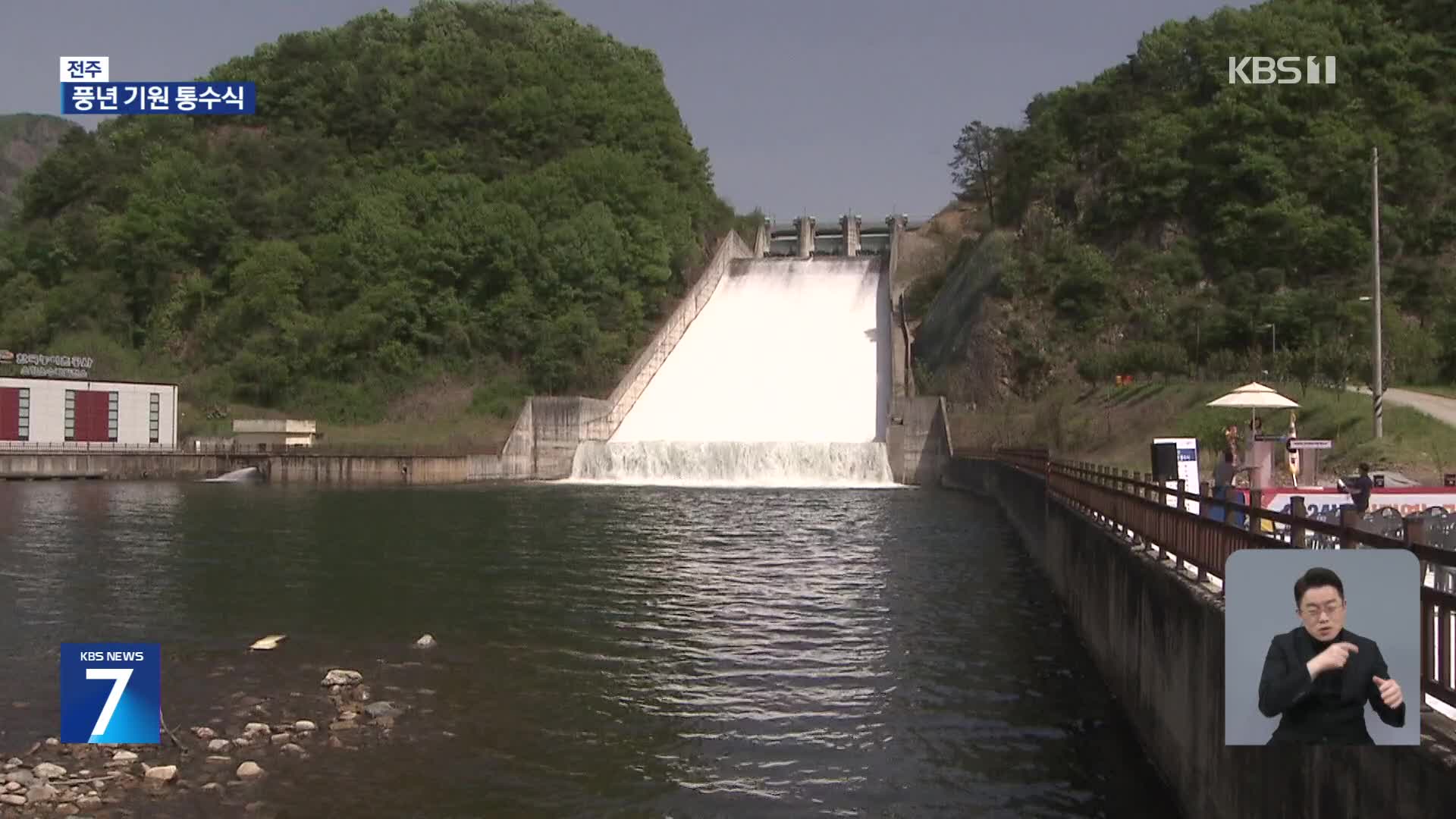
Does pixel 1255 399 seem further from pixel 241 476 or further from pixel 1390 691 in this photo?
pixel 241 476

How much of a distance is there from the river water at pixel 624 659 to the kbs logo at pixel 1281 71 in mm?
42528

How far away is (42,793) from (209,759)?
156cm

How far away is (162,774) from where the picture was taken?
11.3 metres

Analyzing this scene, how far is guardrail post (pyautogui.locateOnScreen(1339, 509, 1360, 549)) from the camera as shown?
763 cm

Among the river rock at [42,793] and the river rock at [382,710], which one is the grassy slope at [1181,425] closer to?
the river rock at [382,710]

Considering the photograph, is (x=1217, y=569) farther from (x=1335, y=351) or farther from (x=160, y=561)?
(x=1335, y=351)

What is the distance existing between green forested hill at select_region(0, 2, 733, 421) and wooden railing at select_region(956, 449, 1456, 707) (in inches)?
2114

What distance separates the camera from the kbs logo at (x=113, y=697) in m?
10.2

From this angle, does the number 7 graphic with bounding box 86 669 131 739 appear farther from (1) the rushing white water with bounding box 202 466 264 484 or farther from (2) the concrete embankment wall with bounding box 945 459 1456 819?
(1) the rushing white water with bounding box 202 466 264 484

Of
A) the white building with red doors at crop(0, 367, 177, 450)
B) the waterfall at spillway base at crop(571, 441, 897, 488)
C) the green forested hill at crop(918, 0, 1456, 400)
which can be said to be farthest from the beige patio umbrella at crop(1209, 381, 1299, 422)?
the white building with red doors at crop(0, 367, 177, 450)

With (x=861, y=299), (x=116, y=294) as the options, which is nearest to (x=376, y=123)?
(x=116, y=294)

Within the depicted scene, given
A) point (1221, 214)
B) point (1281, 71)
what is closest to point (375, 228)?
point (1221, 214)

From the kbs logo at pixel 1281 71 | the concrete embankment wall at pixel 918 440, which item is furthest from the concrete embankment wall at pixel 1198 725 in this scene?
the kbs logo at pixel 1281 71

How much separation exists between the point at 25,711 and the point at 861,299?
68012 mm
